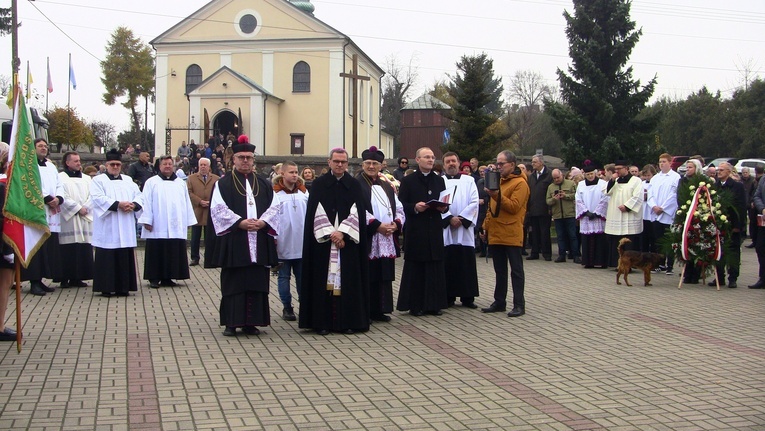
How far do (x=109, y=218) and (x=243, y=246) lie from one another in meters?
4.14

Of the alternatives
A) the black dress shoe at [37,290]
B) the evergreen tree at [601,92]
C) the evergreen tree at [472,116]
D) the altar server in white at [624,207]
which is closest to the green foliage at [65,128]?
the evergreen tree at [472,116]

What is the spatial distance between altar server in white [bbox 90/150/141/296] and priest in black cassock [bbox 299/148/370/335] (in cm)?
400

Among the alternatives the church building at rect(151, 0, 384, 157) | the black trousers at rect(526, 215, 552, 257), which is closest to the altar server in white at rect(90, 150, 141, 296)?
the black trousers at rect(526, 215, 552, 257)

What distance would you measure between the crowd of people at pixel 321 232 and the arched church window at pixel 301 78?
1346 inches

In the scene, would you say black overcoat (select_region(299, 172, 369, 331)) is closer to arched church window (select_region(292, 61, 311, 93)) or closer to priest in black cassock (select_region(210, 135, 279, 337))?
priest in black cassock (select_region(210, 135, 279, 337))

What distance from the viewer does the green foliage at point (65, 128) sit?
50050mm

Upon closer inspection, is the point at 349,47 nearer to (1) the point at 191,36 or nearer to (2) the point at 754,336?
(1) the point at 191,36

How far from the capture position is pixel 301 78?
161ft

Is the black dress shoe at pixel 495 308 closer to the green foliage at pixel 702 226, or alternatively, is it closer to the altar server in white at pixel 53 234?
the green foliage at pixel 702 226

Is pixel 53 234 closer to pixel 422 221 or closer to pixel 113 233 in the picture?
pixel 113 233

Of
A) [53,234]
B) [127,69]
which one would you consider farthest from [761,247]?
[127,69]

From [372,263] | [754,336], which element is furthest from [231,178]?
[754,336]

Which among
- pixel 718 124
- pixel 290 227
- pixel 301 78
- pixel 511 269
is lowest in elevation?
pixel 511 269

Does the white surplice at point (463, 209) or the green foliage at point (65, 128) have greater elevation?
the green foliage at point (65, 128)
